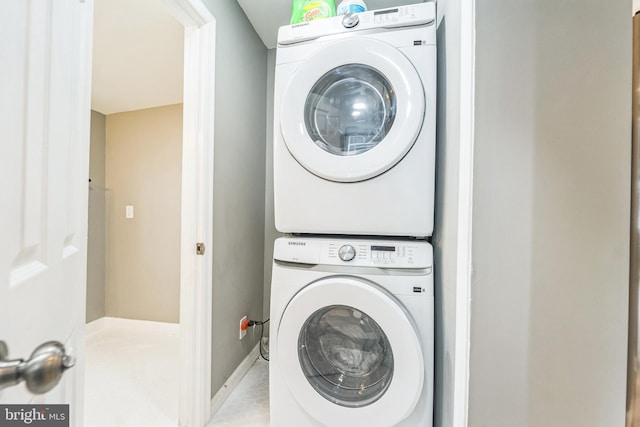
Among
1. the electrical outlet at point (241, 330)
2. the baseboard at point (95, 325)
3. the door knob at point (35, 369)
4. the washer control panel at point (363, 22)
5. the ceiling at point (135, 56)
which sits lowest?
the baseboard at point (95, 325)

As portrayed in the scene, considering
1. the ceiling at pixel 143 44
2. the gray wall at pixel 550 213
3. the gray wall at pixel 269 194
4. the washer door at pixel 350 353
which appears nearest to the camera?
the gray wall at pixel 550 213

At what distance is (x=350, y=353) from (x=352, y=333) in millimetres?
90

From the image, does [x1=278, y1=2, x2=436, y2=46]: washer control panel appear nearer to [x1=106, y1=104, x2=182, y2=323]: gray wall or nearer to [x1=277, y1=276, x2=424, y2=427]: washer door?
[x1=277, y1=276, x2=424, y2=427]: washer door

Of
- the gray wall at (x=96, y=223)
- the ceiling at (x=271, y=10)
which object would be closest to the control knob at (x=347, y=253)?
the ceiling at (x=271, y=10)

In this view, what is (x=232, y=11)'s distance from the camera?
149 centimetres

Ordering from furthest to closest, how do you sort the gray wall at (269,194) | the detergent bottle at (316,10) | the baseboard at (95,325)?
1. the baseboard at (95,325)
2. the gray wall at (269,194)
3. the detergent bottle at (316,10)

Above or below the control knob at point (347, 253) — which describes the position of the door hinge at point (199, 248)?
below

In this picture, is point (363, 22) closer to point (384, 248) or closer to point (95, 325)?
point (384, 248)

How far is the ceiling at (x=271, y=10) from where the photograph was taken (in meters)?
1.54

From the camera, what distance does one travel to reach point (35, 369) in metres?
0.32

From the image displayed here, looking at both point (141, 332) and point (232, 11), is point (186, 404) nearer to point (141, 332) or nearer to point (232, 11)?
point (141, 332)

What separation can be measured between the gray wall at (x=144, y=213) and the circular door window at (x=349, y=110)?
5.99ft

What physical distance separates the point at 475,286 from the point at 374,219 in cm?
41

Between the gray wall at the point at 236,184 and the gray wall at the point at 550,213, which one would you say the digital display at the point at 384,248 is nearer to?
the gray wall at the point at 550,213
